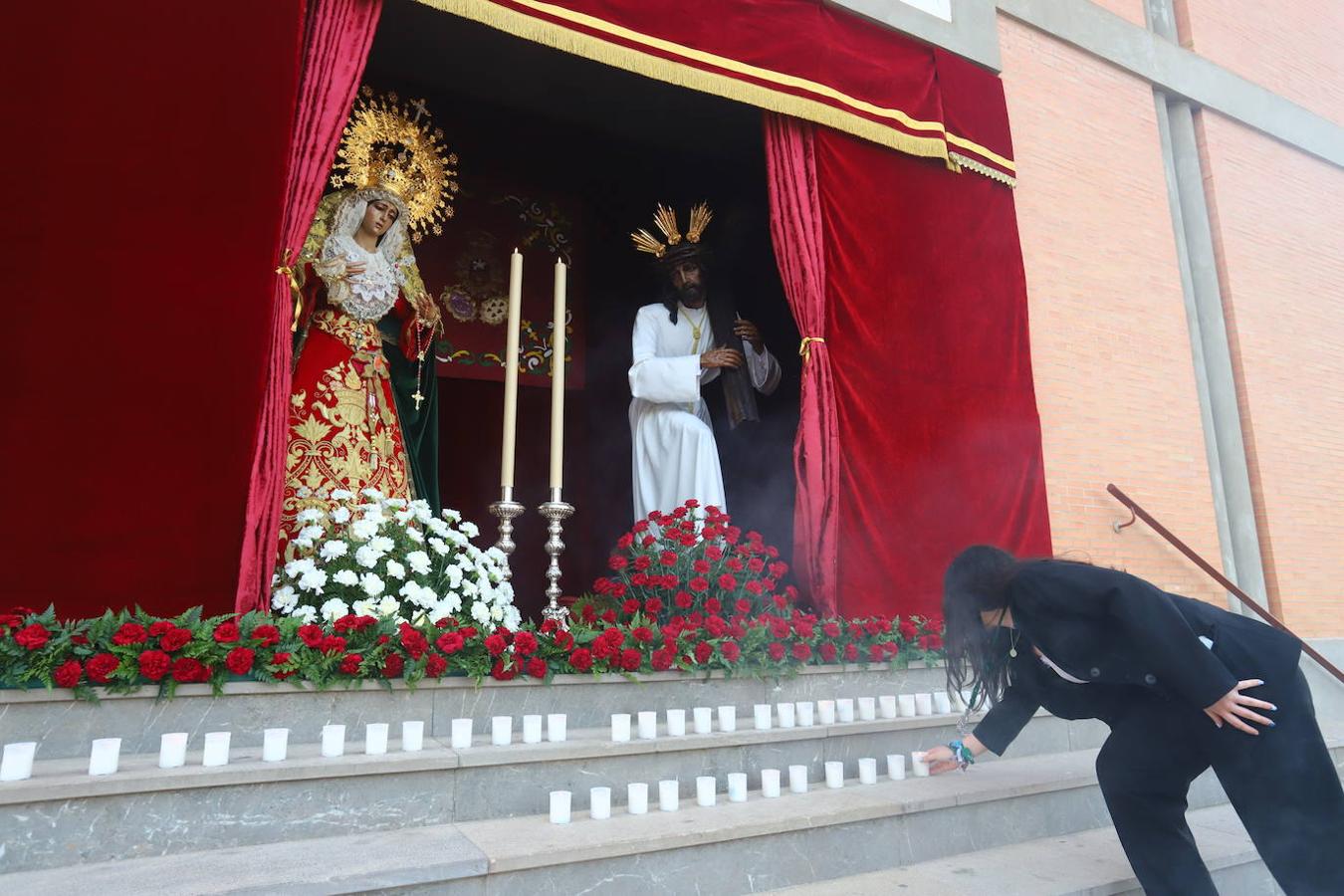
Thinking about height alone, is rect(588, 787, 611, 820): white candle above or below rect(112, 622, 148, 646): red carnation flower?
below

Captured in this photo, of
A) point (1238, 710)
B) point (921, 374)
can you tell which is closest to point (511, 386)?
point (921, 374)

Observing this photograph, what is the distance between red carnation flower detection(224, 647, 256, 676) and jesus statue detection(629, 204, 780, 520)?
2.57 meters

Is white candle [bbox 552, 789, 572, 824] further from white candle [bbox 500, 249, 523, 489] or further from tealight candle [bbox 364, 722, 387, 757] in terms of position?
white candle [bbox 500, 249, 523, 489]

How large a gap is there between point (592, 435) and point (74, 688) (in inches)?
167

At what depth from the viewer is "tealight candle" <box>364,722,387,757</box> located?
247 cm

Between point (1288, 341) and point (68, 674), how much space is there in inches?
303

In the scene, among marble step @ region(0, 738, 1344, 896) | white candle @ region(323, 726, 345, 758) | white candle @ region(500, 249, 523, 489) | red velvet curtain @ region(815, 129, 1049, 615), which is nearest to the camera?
marble step @ region(0, 738, 1344, 896)

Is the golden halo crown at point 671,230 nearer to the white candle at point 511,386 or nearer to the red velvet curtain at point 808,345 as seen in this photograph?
the red velvet curtain at point 808,345

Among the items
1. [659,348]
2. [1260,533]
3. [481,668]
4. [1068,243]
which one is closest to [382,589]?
[481,668]

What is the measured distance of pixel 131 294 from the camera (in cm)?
292

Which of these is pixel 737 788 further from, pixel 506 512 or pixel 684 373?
pixel 684 373

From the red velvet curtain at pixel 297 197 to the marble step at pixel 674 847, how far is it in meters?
1.01

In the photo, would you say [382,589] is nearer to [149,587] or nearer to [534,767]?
[149,587]

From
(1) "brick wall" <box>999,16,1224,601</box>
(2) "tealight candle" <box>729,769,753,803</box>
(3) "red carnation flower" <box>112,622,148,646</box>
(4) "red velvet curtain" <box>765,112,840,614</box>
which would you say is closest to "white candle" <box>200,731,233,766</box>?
(3) "red carnation flower" <box>112,622,148,646</box>
